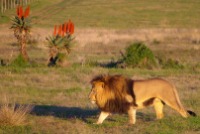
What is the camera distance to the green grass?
64438 mm

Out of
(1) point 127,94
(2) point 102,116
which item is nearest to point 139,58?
(2) point 102,116

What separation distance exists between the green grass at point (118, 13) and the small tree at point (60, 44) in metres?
31.0

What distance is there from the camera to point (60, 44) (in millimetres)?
28469

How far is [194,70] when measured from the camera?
25.0 meters

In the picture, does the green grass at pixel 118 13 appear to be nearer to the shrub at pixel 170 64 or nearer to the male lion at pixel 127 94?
the shrub at pixel 170 64

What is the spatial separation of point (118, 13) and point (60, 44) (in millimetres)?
45301

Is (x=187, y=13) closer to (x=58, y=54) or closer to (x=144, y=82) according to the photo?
(x=58, y=54)

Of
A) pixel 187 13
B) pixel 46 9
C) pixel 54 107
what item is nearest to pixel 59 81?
pixel 54 107

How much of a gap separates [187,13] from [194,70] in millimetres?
47688

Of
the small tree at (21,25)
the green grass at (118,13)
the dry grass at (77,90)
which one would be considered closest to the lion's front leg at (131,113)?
the dry grass at (77,90)

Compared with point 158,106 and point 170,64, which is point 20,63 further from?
point 158,106

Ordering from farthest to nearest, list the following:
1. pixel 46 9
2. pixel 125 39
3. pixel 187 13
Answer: pixel 46 9, pixel 187 13, pixel 125 39

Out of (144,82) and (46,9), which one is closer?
(144,82)

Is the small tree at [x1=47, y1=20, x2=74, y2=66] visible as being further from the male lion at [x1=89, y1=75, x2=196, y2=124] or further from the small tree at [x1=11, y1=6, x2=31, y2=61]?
the male lion at [x1=89, y1=75, x2=196, y2=124]
